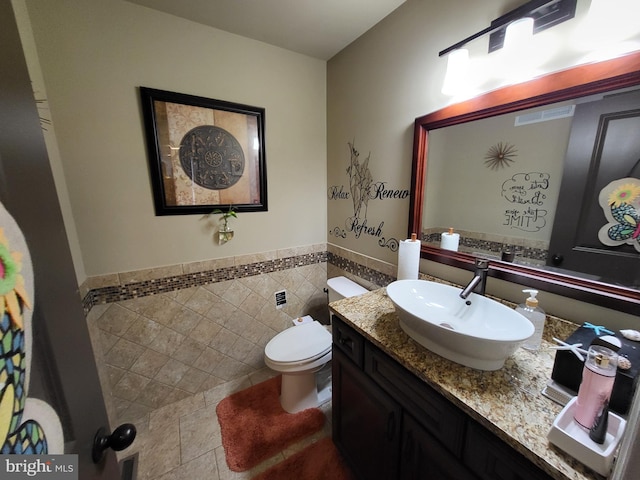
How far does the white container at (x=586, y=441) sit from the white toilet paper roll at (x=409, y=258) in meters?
0.76

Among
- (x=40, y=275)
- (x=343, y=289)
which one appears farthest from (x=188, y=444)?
(x=40, y=275)

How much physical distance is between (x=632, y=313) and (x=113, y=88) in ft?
7.88

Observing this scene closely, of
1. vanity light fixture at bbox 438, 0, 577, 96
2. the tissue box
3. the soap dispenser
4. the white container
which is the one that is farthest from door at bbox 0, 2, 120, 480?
vanity light fixture at bbox 438, 0, 577, 96

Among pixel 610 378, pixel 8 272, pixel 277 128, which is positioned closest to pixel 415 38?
pixel 277 128

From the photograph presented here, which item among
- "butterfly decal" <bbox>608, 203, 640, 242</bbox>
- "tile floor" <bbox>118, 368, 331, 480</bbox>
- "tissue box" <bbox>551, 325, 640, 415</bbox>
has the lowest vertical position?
"tile floor" <bbox>118, 368, 331, 480</bbox>

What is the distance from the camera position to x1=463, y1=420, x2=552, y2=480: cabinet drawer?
56 centimetres

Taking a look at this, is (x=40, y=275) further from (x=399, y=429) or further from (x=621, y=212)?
Answer: (x=621, y=212)

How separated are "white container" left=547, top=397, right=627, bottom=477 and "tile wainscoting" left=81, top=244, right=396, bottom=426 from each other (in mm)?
1024

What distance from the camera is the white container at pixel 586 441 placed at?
1.59ft

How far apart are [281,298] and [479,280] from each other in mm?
1434

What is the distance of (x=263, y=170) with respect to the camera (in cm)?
173

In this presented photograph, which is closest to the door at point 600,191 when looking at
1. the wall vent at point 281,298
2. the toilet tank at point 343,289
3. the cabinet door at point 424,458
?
the cabinet door at point 424,458

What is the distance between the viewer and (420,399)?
2.64ft

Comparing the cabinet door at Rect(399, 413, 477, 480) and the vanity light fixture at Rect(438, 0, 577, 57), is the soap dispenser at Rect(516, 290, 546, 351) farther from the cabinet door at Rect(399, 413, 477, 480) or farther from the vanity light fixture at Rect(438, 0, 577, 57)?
the vanity light fixture at Rect(438, 0, 577, 57)
